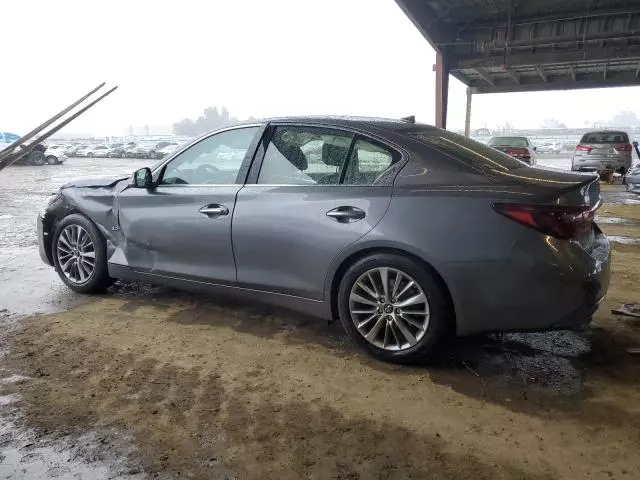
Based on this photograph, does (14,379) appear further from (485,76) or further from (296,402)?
(485,76)

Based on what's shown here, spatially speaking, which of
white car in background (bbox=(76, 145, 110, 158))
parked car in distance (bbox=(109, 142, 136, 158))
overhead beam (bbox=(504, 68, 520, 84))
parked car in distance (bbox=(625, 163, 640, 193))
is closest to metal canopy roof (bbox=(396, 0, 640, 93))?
overhead beam (bbox=(504, 68, 520, 84))

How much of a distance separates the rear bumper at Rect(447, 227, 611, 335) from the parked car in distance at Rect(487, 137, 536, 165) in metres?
13.2

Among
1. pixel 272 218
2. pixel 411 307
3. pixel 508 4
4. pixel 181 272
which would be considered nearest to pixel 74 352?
pixel 181 272

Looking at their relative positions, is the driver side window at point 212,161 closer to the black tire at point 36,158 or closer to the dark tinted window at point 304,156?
the dark tinted window at point 304,156

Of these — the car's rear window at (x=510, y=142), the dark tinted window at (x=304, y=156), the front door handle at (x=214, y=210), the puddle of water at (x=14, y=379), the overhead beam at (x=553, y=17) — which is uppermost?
the overhead beam at (x=553, y=17)

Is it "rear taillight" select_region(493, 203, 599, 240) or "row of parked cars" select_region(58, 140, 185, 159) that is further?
"row of parked cars" select_region(58, 140, 185, 159)

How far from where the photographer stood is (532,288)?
2.57 m

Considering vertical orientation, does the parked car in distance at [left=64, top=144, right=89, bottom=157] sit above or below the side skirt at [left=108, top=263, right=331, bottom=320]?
above

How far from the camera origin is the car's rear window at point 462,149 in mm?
2927

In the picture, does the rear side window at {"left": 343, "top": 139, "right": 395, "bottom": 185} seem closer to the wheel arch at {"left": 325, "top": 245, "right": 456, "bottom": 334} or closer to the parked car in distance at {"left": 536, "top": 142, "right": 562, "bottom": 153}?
the wheel arch at {"left": 325, "top": 245, "right": 456, "bottom": 334}

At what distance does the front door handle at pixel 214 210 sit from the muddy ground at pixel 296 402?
0.81 m

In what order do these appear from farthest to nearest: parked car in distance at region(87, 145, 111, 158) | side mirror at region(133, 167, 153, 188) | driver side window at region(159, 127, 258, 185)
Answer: parked car in distance at region(87, 145, 111, 158) < side mirror at region(133, 167, 153, 188) < driver side window at region(159, 127, 258, 185)

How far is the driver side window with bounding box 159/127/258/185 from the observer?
3.58 metres

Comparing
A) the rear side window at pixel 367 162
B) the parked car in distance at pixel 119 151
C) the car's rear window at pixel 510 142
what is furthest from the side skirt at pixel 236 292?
the parked car in distance at pixel 119 151
